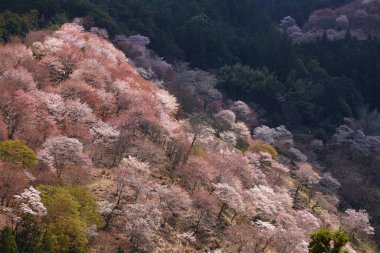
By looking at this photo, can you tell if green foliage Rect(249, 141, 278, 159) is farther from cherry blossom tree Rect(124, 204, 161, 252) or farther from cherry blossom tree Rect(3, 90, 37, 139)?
cherry blossom tree Rect(3, 90, 37, 139)

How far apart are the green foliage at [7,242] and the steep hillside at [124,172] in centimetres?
5

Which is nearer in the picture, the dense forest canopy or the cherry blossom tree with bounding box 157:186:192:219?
the cherry blossom tree with bounding box 157:186:192:219

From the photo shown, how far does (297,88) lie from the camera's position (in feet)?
244

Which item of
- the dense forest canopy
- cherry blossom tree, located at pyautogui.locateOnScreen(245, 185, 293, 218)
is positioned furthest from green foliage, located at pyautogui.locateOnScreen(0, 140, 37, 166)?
the dense forest canopy

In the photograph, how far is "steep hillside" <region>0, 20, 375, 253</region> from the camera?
2720 cm

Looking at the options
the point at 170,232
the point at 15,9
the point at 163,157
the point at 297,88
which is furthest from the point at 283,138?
the point at 15,9

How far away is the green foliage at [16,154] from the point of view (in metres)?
28.7

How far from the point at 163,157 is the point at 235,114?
1110 inches

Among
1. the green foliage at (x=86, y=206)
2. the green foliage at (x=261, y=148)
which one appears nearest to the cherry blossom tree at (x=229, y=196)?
the green foliage at (x=86, y=206)

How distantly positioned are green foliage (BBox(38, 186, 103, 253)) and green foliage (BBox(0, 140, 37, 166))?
115 inches

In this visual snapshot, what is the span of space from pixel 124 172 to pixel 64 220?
819 centimetres

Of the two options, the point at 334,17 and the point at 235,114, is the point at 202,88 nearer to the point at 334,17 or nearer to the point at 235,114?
the point at 235,114

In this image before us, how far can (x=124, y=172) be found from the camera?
33625 mm

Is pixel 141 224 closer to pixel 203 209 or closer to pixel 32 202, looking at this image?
pixel 32 202
